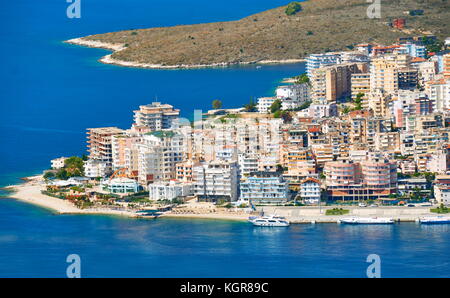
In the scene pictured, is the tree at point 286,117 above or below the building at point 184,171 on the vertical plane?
above

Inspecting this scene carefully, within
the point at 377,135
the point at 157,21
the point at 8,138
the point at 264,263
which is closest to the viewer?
the point at 264,263

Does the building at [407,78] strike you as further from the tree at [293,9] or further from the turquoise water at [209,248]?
the tree at [293,9]

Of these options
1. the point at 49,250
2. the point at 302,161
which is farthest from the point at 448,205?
the point at 49,250

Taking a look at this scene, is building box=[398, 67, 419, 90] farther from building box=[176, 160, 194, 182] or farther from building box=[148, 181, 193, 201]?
building box=[148, 181, 193, 201]

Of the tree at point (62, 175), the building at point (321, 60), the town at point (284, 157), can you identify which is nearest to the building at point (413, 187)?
the town at point (284, 157)

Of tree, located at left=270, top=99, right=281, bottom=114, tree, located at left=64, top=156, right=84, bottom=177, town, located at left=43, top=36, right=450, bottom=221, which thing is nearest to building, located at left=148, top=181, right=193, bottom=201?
town, located at left=43, top=36, right=450, bottom=221

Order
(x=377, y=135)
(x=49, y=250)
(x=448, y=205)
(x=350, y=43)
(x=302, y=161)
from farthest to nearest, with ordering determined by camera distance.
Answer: (x=350, y=43) → (x=377, y=135) → (x=302, y=161) → (x=448, y=205) → (x=49, y=250)

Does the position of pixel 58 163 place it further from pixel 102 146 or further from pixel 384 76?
pixel 384 76

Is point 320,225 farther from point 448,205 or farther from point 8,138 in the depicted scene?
point 8,138
